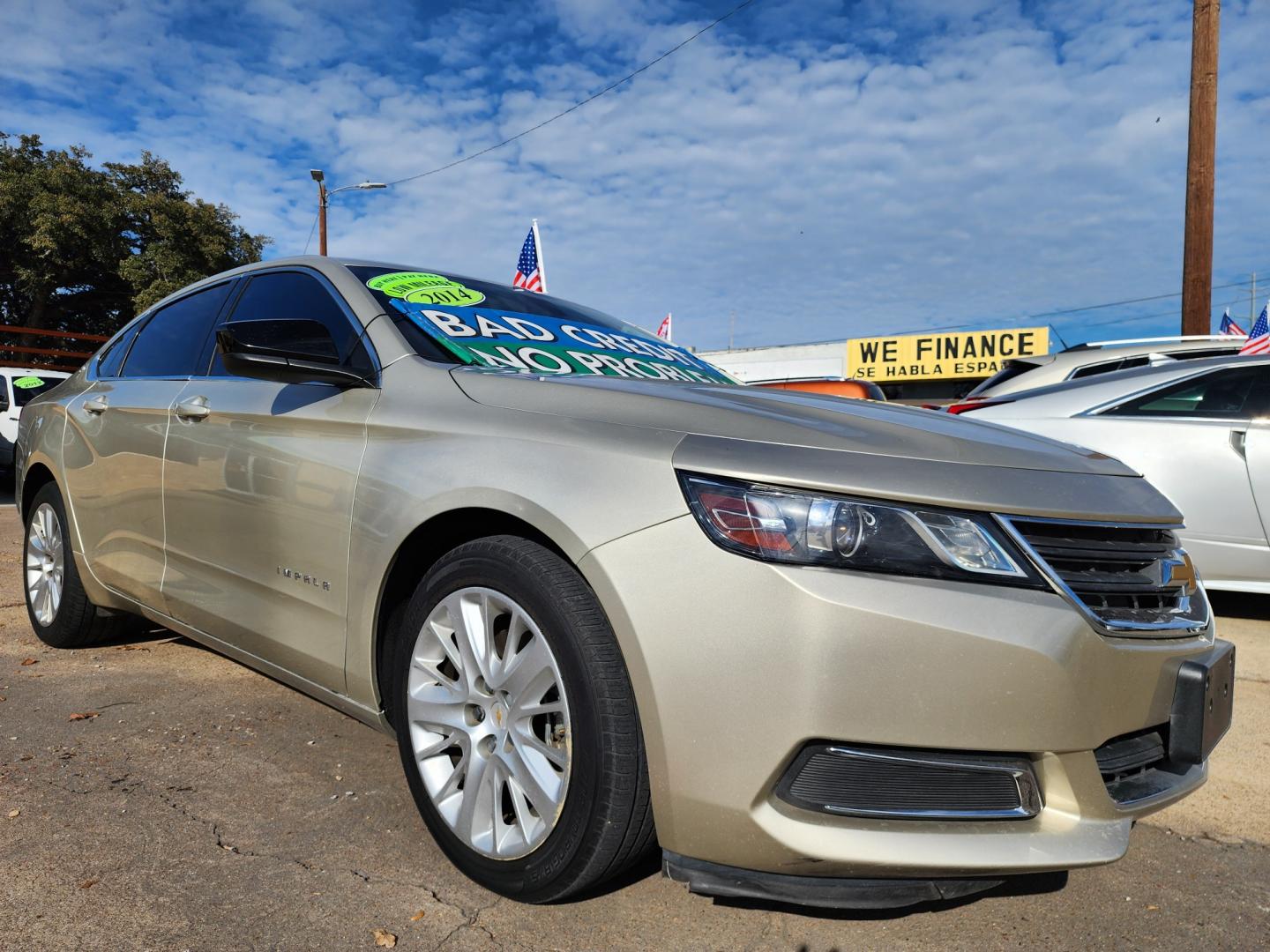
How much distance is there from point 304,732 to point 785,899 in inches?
75.4

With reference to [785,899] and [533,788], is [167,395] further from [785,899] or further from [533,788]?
[785,899]

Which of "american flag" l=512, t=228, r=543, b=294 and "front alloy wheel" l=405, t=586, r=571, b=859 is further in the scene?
"american flag" l=512, t=228, r=543, b=294

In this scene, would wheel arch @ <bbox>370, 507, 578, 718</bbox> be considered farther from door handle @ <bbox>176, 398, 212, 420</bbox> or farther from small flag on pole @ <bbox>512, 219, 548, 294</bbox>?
small flag on pole @ <bbox>512, 219, 548, 294</bbox>

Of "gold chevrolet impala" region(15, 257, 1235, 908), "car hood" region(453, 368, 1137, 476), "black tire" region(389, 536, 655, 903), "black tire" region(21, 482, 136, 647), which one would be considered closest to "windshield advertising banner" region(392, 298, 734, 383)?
"gold chevrolet impala" region(15, 257, 1235, 908)

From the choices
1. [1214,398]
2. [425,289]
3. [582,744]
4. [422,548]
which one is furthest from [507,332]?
[1214,398]

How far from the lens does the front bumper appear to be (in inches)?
60.2

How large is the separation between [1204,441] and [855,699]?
382 centimetres

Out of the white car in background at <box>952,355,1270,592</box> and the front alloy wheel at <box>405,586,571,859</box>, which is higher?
the white car in background at <box>952,355,1270,592</box>

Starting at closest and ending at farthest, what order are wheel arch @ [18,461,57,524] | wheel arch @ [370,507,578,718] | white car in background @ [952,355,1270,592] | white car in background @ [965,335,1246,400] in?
1. wheel arch @ [370,507,578,718]
2. wheel arch @ [18,461,57,524]
3. white car in background @ [952,355,1270,592]
4. white car in background @ [965,335,1246,400]

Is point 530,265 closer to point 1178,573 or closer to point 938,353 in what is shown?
point 1178,573

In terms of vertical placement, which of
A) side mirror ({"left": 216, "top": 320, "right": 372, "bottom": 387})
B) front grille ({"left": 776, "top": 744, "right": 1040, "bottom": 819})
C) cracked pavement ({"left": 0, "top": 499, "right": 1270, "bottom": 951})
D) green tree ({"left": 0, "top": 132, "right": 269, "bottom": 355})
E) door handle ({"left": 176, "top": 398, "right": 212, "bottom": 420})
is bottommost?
cracked pavement ({"left": 0, "top": 499, "right": 1270, "bottom": 951})

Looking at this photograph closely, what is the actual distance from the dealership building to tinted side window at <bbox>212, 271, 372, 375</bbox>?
25163mm

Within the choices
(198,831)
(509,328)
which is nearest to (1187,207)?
(509,328)

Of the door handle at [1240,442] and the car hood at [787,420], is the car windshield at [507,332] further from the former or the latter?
Result: the door handle at [1240,442]
